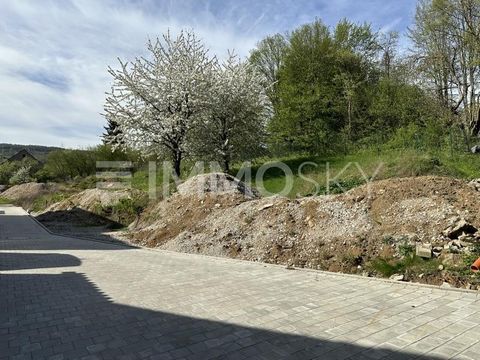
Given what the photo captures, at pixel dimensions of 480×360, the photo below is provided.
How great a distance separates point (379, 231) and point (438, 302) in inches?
111

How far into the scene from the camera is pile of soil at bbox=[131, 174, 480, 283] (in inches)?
299

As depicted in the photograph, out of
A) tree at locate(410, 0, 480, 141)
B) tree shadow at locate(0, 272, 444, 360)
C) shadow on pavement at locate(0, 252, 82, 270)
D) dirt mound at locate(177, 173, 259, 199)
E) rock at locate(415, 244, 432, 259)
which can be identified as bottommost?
shadow on pavement at locate(0, 252, 82, 270)

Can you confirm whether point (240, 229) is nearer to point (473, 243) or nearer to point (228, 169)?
point (473, 243)

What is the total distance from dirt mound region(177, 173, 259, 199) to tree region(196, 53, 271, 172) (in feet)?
19.7

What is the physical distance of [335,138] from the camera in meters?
22.9

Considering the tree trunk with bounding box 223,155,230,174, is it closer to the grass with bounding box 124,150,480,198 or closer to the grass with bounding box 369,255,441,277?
the grass with bounding box 124,150,480,198

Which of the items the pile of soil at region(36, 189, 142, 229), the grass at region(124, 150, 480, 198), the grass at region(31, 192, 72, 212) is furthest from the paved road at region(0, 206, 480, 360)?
the grass at region(31, 192, 72, 212)

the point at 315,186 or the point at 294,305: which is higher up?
the point at 315,186

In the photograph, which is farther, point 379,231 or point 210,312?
point 379,231

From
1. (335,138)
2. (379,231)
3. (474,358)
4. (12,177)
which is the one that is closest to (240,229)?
(379,231)

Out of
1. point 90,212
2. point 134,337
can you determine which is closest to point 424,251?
point 134,337

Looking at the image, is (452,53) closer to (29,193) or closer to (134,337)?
(134,337)

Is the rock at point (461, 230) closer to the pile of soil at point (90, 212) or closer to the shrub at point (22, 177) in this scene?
the pile of soil at point (90, 212)

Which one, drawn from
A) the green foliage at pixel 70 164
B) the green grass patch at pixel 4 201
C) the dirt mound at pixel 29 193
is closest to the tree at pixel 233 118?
the dirt mound at pixel 29 193
